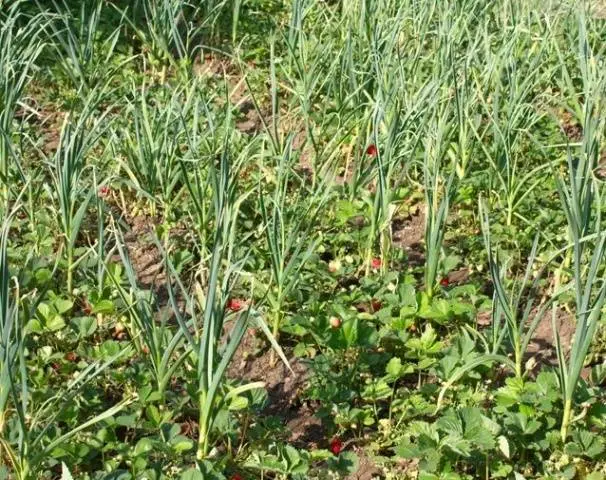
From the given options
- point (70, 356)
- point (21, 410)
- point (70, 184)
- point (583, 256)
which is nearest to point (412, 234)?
point (583, 256)

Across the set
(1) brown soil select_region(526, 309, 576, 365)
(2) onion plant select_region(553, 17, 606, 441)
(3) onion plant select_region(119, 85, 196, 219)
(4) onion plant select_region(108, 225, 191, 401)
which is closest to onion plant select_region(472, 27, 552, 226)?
(2) onion plant select_region(553, 17, 606, 441)

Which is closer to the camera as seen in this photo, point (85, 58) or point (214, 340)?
point (214, 340)

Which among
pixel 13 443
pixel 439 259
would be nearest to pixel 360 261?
pixel 439 259

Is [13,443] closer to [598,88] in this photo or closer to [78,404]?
[78,404]

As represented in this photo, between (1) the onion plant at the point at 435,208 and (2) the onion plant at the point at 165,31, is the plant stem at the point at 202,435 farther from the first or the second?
(2) the onion plant at the point at 165,31

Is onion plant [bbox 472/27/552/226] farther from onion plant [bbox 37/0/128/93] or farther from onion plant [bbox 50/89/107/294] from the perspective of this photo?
onion plant [bbox 37/0/128/93]

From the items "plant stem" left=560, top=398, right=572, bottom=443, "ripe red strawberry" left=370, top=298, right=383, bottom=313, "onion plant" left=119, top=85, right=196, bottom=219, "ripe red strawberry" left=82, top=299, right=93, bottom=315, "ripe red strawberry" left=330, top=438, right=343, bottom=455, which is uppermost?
"onion plant" left=119, top=85, right=196, bottom=219

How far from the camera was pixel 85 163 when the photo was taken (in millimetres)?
3678

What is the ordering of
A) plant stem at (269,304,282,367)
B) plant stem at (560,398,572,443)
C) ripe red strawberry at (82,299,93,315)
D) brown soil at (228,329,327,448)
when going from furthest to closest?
ripe red strawberry at (82,299,93,315) → plant stem at (269,304,282,367) → brown soil at (228,329,327,448) → plant stem at (560,398,572,443)

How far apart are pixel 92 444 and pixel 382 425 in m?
0.69

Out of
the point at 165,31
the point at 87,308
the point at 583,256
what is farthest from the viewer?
the point at 165,31

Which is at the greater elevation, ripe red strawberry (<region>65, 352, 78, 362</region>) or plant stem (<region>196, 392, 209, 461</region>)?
plant stem (<region>196, 392, 209, 461</region>)

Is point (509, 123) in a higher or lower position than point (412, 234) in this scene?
higher

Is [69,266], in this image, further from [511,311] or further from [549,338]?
[549,338]
